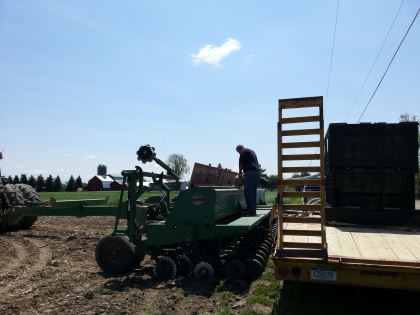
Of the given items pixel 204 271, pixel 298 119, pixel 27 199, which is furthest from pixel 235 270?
pixel 27 199

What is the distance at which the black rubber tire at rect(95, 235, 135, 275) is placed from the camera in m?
7.51

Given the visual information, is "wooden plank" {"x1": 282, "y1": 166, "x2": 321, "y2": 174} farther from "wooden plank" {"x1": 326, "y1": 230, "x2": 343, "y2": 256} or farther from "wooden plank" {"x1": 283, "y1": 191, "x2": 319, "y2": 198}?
"wooden plank" {"x1": 326, "y1": 230, "x2": 343, "y2": 256}

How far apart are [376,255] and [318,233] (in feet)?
2.15

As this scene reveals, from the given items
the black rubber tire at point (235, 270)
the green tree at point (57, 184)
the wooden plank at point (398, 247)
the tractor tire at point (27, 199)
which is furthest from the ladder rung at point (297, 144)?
the green tree at point (57, 184)

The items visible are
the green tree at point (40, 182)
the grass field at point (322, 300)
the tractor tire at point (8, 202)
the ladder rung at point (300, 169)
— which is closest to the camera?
the ladder rung at point (300, 169)

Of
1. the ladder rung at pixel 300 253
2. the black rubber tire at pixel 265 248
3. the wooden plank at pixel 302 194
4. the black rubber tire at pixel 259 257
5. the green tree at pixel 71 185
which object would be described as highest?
the green tree at pixel 71 185

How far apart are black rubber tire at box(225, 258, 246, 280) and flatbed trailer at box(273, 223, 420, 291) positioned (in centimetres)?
158

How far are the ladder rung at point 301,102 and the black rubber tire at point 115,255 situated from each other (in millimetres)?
4020

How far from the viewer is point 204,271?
7047 millimetres

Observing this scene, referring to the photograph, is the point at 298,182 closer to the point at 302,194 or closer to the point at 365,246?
the point at 302,194

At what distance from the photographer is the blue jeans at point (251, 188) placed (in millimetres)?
8586

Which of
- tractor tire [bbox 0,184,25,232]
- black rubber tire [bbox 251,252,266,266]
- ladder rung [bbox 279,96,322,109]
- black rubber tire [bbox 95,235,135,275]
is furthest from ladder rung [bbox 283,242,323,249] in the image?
tractor tire [bbox 0,184,25,232]

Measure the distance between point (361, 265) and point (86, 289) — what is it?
4065 mm

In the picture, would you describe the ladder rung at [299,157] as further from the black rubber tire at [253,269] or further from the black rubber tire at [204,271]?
the black rubber tire at [204,271]
